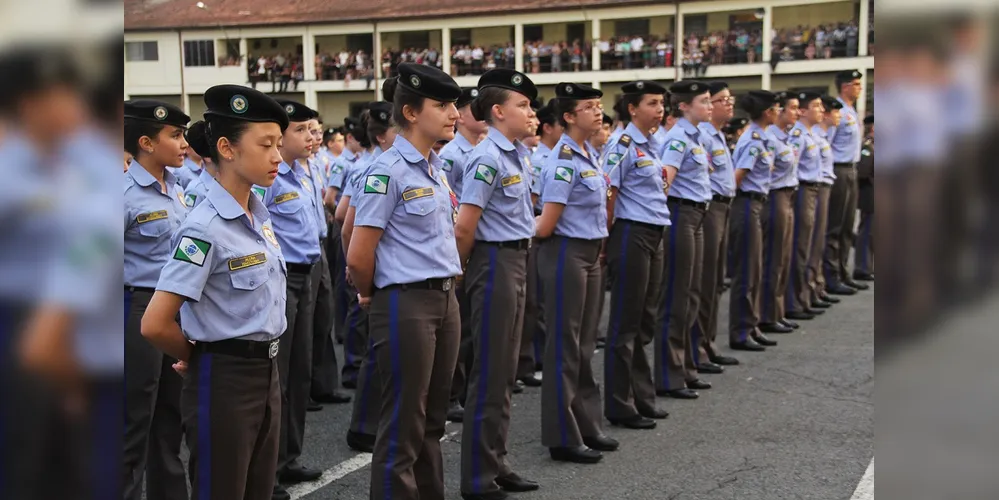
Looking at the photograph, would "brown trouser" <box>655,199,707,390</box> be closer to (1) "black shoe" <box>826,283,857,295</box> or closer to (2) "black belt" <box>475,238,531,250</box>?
(2) "black belt" <box>475,238,531,250</box>

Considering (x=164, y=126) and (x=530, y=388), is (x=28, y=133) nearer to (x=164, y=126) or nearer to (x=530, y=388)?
(x=164, y=126)

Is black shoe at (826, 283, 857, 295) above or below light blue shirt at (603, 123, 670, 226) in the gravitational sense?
below

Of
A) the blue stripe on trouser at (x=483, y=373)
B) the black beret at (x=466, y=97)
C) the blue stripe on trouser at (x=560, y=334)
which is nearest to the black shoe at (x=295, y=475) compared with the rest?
the blue stripe on trouser at (x=483, y=373)

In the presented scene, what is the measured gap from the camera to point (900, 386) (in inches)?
36.7

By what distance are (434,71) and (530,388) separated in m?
3.54

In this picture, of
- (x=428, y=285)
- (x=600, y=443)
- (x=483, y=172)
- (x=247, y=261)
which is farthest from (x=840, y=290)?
(x=247, y=261)

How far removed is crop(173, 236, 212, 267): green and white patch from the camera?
2752mm

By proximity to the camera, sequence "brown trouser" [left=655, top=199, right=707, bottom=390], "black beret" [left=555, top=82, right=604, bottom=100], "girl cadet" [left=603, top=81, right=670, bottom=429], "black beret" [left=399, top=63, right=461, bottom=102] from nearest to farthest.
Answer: "black beret" [left=399, top=63, right=461, bottom=102]
"black beret" [left=555, top=82, right=604, bottom=100]
"girl cadet" [left=603, top=81, right=670, bottom=429]
"brown trouser" [left=655, top=199, right=707, bottom=390]

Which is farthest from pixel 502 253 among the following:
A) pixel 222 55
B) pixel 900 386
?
pixel 222 55

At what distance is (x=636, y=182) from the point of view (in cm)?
574

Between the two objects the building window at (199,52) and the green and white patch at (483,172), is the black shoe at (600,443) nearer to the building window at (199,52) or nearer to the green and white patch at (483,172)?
the green and white patch at (483,172)

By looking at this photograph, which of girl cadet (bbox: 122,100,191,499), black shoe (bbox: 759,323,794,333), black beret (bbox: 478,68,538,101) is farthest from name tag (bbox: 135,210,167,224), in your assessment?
black shoe (bbox: 759,323,794,333)

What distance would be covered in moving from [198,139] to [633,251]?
2633mm

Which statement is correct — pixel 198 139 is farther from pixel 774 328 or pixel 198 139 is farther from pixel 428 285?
pixel 774 328
